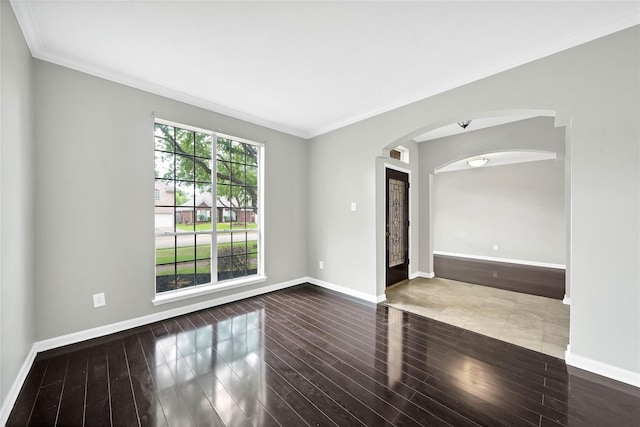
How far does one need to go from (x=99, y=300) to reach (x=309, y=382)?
2424 millimetres

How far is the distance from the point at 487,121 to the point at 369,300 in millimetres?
3519

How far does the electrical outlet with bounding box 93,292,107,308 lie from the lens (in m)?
2.60

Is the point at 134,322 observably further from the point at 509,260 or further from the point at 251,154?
the point at 509,260

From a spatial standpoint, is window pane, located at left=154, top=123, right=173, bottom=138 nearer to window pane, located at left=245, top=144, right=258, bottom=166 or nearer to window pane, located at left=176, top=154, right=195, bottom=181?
window pane, located at left=176, top=154, right=195, bottom=181

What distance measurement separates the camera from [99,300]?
2.63 meters

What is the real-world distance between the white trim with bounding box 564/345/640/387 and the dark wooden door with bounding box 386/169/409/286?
2.45 m

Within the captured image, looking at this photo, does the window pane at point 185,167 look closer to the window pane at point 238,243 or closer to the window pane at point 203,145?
Answer: the window pane at point 203,145

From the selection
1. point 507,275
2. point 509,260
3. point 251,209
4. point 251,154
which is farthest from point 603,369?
point 509,260

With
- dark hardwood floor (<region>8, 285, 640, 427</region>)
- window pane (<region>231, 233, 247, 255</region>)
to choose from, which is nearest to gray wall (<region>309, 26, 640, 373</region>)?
dark hardwood floor (<region>8, 285, 640, 427</region>)

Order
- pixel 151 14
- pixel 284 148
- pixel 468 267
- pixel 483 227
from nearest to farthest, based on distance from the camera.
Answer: pixel 151 14 < pixel 284 148 < pixel 468 267 < pixel 483 227

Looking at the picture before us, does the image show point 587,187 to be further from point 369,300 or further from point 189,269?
point 189,269

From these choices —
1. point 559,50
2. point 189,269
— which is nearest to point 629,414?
point 559,50

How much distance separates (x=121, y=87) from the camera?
2775 millimetres

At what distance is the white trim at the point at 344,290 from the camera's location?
12.2 ft
